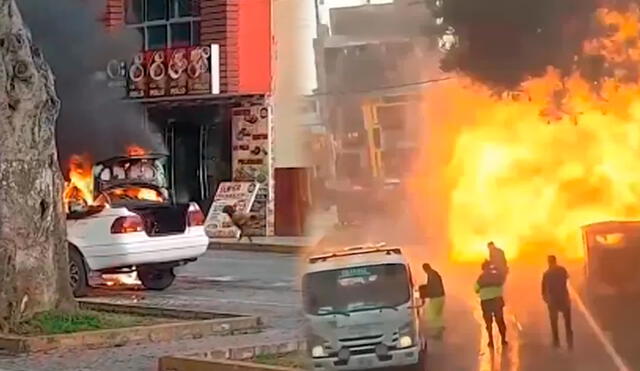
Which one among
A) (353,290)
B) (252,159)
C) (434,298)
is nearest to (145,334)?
(353,290)

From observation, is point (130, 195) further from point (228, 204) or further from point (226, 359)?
point (228, 204)

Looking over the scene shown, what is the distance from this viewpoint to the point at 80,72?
20562mm

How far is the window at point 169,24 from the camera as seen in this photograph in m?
23.3

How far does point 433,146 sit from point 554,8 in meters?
0.60

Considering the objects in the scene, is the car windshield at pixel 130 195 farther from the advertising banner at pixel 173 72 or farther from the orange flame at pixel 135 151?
the advertising banner at pixel 173 72

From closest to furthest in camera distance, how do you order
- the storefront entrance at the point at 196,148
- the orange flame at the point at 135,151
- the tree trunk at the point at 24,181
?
1. the tree trunk at the point at 24,181
2. the orange flame at the point at 135,151
3. the storefront entrance at the point at 196,148

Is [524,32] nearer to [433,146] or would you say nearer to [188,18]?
[433,146]

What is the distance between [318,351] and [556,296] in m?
1.10

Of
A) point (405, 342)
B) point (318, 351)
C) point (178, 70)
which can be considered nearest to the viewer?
point (405, 342)

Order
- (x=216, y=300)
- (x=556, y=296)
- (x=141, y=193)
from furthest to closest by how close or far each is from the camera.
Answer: (x=141, y=193), (x=216, y=300), (x=556, y=296)

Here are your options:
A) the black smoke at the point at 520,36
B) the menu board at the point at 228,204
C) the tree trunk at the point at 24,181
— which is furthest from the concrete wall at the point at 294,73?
the menu board at the point at 228,204

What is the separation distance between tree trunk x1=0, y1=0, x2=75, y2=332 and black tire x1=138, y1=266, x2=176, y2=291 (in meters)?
4.10

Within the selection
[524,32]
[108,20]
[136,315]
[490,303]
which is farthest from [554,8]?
[108,20]

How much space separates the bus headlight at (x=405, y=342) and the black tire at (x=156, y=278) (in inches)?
407
